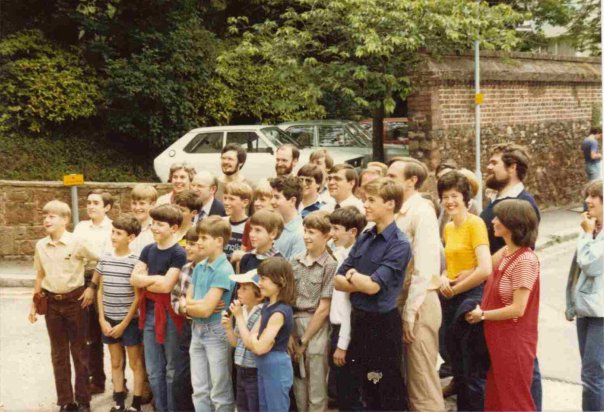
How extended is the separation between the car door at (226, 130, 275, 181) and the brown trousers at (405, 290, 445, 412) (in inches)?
403

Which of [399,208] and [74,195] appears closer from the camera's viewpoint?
[399,208]

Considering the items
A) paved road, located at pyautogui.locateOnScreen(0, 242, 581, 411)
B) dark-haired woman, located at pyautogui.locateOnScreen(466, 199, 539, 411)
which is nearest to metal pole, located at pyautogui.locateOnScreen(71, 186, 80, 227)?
paved road, located at pyautogui.locateOnScreen(0, 242, 581, 411)

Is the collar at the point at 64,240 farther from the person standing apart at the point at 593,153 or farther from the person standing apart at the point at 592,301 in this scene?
the person standing apart at the point at 593,153

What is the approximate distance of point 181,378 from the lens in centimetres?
534

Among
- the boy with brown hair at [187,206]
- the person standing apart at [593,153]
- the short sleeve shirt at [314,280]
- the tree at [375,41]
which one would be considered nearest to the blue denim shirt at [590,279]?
the short sleeve shirt at [314,280]

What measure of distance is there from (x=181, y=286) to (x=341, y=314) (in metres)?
1.22

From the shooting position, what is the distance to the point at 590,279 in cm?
475

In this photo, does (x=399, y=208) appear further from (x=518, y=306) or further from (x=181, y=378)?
(x=181, y=378)

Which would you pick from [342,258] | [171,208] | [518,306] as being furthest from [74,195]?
[518,306]

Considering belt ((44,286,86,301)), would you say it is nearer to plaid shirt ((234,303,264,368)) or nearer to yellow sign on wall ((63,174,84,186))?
plaid shirt ((234,303,264,368))

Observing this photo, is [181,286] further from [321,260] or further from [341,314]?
[341,314]

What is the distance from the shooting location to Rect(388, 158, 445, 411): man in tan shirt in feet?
16.2

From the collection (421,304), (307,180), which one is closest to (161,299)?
(307,180)

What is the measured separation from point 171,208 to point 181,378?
128cm
